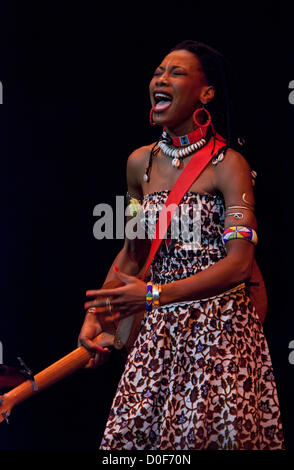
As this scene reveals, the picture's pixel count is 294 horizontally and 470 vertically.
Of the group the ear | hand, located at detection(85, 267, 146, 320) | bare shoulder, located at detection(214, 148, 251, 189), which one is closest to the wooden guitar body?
hand, located at detection(85, 267, 146, 320)

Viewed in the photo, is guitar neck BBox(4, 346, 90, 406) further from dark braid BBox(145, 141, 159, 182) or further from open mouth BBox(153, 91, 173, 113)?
open mouth BBox(153, 91, 173, 113)

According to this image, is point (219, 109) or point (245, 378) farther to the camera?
point (219, 109)

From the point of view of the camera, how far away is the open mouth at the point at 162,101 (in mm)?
2945

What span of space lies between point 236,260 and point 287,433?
1.28 m

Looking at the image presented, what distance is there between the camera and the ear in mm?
2987

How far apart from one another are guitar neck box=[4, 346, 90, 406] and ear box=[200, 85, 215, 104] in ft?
3.67

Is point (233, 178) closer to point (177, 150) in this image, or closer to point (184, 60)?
point (177, 150)

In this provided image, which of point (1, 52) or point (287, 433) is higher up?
point (1, 52)

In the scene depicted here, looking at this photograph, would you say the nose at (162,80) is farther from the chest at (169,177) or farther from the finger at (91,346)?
the finger at (91,346)

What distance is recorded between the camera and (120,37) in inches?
152

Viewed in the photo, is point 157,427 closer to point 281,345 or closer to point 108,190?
point 281,345

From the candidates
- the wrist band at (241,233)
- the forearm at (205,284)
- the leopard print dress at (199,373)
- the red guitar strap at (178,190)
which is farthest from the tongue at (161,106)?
the forearm at (205,284)

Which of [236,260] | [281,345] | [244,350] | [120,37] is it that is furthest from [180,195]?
[120,37]
